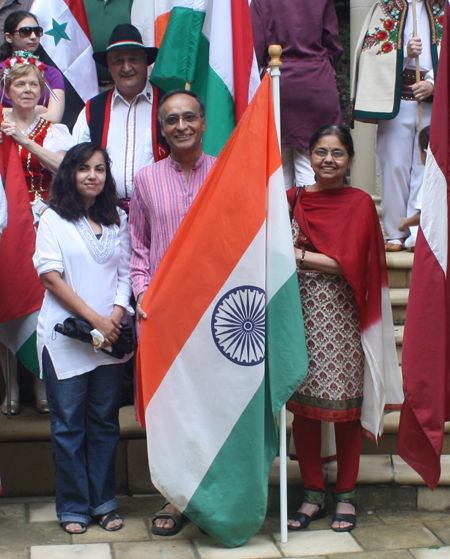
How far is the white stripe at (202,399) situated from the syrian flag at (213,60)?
1069 millimetres

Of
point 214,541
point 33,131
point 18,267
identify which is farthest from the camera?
point 33,131

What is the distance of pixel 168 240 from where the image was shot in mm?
3574

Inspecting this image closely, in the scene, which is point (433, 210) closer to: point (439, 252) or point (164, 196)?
point (439, 252)

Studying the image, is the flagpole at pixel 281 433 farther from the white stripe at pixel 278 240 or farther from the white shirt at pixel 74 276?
the white shirt at pixel 74 276

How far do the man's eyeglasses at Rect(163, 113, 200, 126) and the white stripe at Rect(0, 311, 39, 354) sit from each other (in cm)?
130

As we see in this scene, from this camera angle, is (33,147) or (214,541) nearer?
(214,541)

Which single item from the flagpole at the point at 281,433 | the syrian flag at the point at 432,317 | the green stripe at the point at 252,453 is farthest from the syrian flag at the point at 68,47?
the syrian flag at the point at 432,317

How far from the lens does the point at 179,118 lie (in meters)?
3.54

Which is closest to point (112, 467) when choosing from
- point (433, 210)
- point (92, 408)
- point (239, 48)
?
point (92, 408)

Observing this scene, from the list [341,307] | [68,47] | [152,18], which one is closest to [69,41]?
[68,47]

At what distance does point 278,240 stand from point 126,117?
1310 mm

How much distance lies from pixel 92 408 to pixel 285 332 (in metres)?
0.99

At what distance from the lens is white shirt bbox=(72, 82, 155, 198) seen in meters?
4.11

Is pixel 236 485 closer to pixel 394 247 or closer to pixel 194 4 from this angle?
pixel 394 247
